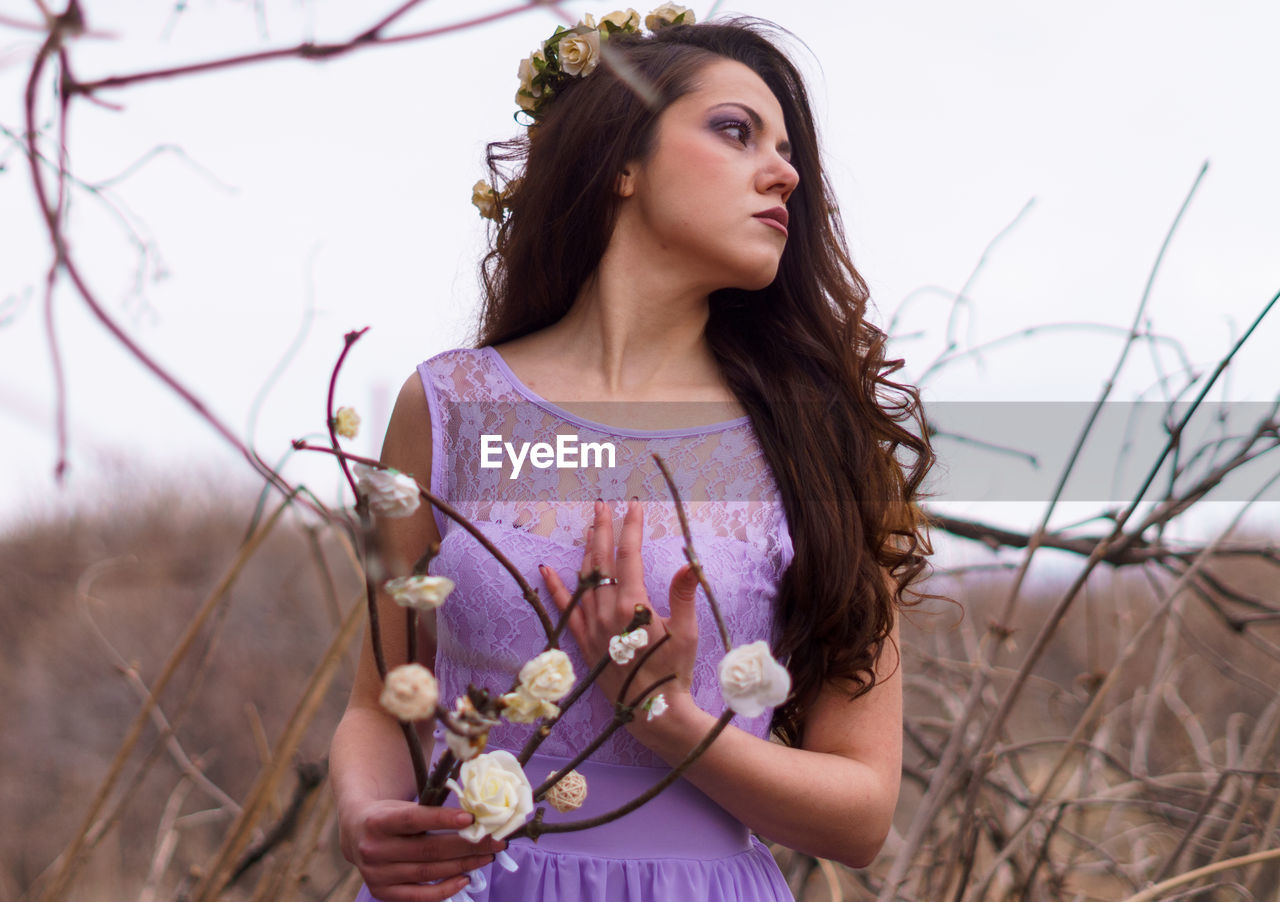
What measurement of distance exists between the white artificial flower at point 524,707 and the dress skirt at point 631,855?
44 centimetres

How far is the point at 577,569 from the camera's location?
3.81ft

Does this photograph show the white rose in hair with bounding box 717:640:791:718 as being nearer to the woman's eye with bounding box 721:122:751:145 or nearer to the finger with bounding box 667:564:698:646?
the finger with bounding box 667:564:698:646

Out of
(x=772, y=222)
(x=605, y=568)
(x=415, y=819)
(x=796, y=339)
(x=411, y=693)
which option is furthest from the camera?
(x=796, y=339)

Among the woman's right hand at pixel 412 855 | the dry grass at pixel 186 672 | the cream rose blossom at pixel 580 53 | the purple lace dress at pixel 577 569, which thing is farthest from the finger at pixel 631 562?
the dry grass at pixel 186 672

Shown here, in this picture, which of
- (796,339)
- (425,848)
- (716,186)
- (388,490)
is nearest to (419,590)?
(388,490)

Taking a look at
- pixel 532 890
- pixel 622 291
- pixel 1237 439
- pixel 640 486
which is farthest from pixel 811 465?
pixel 1237 439

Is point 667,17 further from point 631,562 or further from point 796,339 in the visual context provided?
point 631,562

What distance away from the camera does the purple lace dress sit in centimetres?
112

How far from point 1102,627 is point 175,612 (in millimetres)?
4465

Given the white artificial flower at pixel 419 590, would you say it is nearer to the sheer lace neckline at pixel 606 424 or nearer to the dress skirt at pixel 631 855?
the dress skirt at pixel 631 855

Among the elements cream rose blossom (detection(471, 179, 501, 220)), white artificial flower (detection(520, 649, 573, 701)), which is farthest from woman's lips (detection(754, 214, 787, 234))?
white artificial flower (detection(520, 649, 573, 701))

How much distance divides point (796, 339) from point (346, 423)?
2.69ft

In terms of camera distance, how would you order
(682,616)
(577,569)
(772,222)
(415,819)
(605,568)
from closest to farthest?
(415,819) < (682,616) < (605,568) < (577,569) < (772,222)

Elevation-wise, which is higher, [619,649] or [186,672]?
[619,649]
